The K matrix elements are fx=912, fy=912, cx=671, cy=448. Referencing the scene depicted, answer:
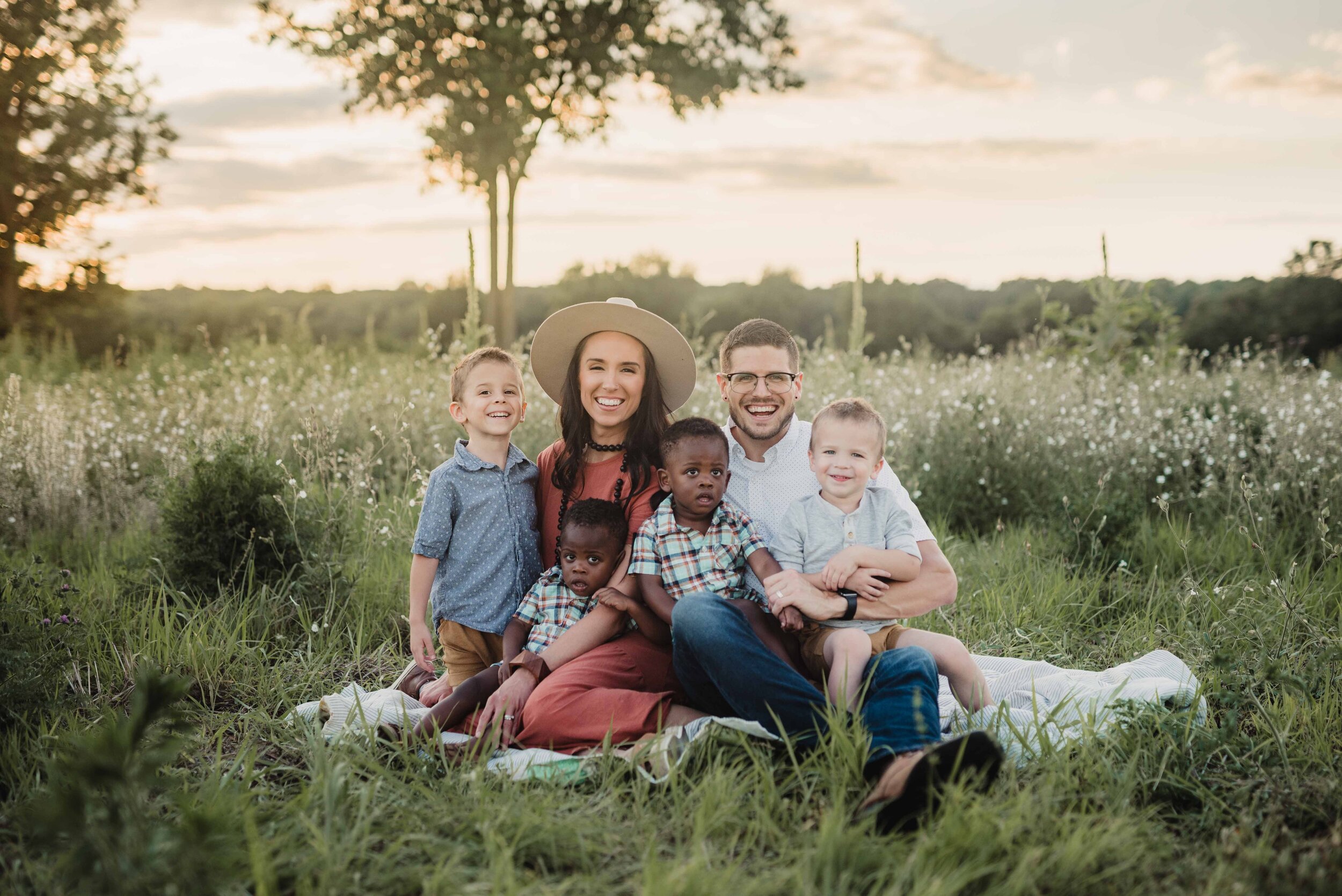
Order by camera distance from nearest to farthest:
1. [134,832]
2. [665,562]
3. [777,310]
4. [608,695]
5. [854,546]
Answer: [134,832]
[608,695]
[854,546]
[665,562]
[777,310]

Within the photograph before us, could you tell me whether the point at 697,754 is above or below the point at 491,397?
below

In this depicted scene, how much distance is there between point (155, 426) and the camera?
7.71m

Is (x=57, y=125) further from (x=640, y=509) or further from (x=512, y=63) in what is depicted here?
(x=640, y=509)

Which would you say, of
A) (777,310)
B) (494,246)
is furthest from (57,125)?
(777,310)

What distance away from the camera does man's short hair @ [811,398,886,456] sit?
327 cm

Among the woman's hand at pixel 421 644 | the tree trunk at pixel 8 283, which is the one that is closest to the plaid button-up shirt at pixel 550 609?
the woman's hand at pixel 421 644

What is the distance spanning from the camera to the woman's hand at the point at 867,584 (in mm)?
3158

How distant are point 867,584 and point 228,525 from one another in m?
3.17

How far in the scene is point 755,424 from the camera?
A: 3.55m

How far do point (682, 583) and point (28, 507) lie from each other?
5209 mm

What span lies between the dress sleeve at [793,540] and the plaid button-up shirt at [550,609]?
0.72 m

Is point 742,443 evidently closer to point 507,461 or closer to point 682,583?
Result: point 682,583

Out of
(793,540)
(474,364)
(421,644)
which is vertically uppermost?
(474,364)

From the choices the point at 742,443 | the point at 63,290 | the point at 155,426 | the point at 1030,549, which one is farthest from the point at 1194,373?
the point at 63,290
